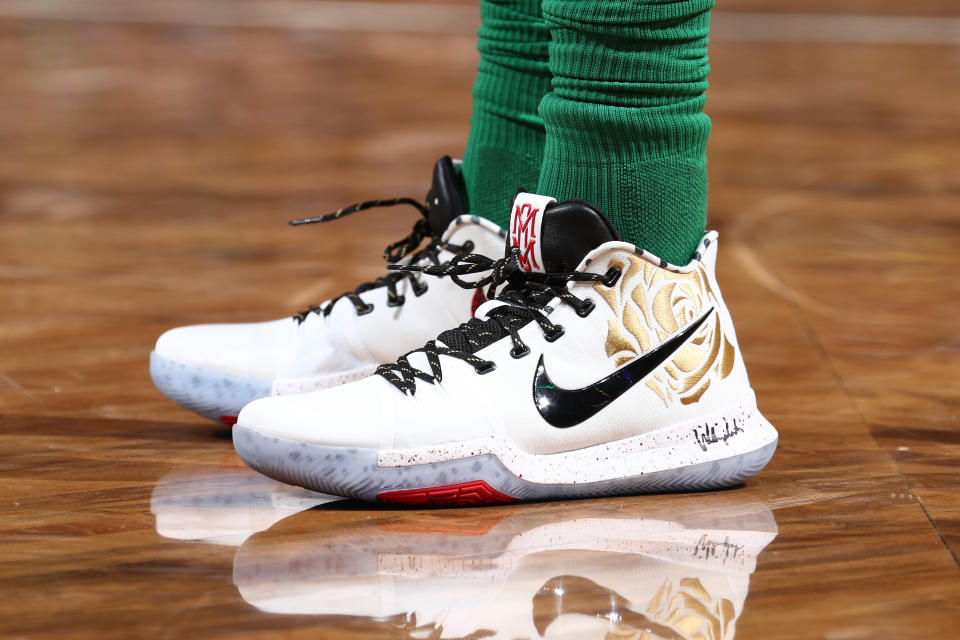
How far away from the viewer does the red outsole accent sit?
623mm

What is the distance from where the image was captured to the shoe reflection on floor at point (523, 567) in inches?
19.9

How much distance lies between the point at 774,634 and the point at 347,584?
0.21 m

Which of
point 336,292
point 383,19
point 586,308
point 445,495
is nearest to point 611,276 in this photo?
point 586,308

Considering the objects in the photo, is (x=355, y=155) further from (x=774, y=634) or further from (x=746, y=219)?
(x=774, y=634)

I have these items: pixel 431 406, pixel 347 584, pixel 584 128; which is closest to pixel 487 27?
pixel 584 128

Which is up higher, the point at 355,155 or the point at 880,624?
the point at 880,624

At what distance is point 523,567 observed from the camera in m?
0.56

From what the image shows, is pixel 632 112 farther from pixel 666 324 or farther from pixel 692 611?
pixel 692 611

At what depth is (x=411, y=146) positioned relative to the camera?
82.4 inches

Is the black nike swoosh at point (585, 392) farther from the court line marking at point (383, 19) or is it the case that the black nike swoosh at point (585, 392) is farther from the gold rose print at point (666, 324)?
the court line marking at point (383, 19)

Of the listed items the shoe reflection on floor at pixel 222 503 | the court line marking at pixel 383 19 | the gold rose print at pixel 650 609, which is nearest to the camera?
the gold rose print at pixel 650 609

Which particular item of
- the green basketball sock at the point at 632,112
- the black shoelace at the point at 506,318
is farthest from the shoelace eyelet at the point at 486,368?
the green basketball sock at the point at 632,112

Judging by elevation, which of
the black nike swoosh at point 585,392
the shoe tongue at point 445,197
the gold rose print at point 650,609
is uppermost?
the shoe tongue at point 445,197

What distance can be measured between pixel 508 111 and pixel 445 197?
0.08 metres
